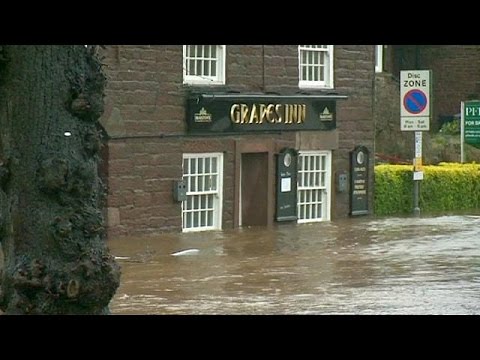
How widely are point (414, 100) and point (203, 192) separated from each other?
621cm

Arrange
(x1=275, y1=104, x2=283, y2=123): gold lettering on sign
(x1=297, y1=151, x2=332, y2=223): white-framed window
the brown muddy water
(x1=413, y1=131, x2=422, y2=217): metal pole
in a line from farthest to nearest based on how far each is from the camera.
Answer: (x1=413, y1=131, x2=422, y2=217): metal pole, (x1=297, y1=151, x2=332, y2=223): white-framed window, (x1=275, y1=104, x2=283, y2=123): gold lettering on sign, the brown muddy water

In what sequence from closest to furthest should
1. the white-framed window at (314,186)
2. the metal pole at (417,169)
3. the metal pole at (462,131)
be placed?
the white-framed window at (314,186) < the metal pole at (417,169) < the metal pole at (462,131)

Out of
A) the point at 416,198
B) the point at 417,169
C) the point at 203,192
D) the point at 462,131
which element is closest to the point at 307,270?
the point at 203,192

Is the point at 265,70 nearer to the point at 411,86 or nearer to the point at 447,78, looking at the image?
the point at 411,86

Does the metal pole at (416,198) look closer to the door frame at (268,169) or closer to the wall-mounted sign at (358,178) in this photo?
the wall-mounted sign at (358,178)

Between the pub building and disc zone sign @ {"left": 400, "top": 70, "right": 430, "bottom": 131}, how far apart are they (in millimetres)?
747

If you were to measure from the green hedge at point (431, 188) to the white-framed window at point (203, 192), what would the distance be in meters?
5.33

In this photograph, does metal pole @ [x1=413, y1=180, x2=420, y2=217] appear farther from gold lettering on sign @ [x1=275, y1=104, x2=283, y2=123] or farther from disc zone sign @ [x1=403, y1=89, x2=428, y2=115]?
gold lettering on sign @ [x1=275, y1=104, x2=283, y2=123]

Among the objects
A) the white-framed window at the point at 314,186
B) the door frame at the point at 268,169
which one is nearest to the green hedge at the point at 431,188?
the white-framed window at the point at 314,186

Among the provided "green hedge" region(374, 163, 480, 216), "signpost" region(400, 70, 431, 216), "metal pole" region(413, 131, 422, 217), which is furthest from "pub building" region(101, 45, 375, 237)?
"metal pole" region(413, 131, 422, 217)

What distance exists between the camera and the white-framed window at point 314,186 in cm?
2595

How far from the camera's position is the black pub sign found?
904 inches
